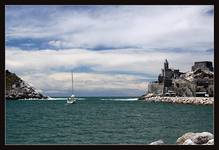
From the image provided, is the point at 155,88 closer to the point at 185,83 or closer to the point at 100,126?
the point at 185,83

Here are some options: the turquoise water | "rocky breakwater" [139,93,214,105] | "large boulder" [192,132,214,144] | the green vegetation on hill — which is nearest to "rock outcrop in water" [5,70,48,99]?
the green vegetation on hill

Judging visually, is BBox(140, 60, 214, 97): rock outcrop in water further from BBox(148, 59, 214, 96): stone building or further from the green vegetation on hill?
the green vegetation on hill

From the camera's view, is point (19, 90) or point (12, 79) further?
point (19, 90)

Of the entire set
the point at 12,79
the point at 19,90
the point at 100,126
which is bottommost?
the point at 100,126

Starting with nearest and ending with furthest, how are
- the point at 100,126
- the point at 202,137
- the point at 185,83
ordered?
the point at 202,137, the point at 100,126, the point at 185,83

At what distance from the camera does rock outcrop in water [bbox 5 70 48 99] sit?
3688 cm

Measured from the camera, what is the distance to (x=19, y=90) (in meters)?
39.1

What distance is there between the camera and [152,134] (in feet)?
65.1

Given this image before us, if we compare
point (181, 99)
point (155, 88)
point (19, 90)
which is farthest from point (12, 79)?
point (181, 99)

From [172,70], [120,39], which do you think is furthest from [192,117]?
[120,39]

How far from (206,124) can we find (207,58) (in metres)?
7.94

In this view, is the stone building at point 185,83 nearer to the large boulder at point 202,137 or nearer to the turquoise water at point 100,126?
the turquoise water at point 100,126

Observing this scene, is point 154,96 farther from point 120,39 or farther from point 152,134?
point 152,134

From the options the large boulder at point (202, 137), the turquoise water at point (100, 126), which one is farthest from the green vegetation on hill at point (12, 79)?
the large boulder at point (202, 137)
